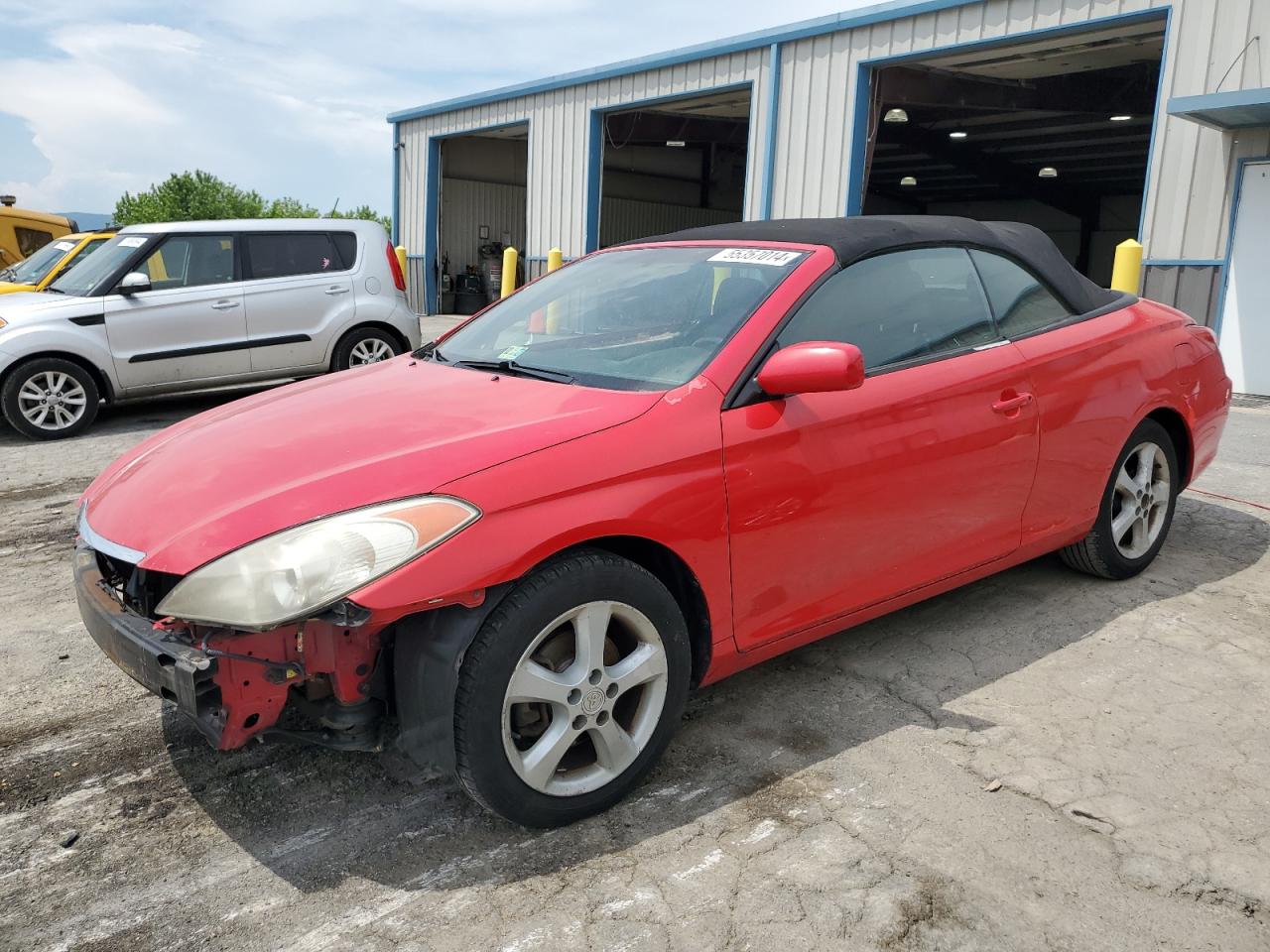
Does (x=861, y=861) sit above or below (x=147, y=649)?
below

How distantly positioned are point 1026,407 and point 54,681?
351 cm

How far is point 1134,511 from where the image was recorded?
169 inches

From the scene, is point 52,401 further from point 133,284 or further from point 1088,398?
point 1088,398

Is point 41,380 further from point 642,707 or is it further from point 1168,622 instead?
point 1168,622

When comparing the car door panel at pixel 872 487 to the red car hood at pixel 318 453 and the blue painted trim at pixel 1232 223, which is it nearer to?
the red car hood at pixel 318 453

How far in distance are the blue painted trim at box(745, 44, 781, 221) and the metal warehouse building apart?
3 cm

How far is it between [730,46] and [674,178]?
44.1 feet

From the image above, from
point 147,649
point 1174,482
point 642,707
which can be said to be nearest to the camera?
point 147,649

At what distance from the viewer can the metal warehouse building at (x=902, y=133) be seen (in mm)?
10297

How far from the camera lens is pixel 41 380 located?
7.88m

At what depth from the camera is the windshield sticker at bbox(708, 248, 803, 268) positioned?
3246 mm

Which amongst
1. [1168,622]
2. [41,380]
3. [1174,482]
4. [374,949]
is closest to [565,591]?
[374,949]

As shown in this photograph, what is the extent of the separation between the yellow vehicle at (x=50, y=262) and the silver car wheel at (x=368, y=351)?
9.43 ft

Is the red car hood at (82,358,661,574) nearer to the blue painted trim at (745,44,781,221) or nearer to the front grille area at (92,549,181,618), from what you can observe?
the front grille area at (92,549,181,618)
